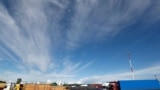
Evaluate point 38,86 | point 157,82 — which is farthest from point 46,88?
point 157,82

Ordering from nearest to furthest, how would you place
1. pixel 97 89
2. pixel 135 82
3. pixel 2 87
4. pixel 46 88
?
pixel 2 87
pixel 46 88
pixel 97 89
pixel 135 82

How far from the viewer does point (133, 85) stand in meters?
31.0

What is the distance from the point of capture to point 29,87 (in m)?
23.4

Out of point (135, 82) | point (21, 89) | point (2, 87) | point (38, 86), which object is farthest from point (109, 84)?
point (2, 87)

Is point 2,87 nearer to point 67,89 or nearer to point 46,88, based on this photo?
point 46,88

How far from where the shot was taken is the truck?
2956 cm

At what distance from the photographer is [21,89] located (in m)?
23.9

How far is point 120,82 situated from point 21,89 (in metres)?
20.0

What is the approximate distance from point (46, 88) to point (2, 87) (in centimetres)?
718

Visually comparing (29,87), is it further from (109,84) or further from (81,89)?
(109,84)

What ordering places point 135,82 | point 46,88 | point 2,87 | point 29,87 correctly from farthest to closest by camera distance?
point 135,82 < point 46,88 < point 29,87 < point 2,87

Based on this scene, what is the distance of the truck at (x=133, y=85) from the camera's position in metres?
29.6

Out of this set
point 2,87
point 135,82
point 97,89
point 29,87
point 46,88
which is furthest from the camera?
point 135,82

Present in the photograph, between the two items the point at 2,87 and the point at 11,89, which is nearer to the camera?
the point at 2,87
